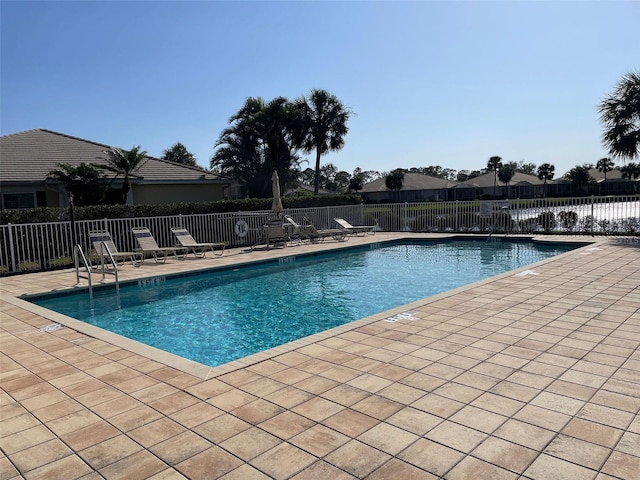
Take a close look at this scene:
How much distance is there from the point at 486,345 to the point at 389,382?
1.42m

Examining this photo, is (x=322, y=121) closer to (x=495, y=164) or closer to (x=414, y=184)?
(x=414, y=184)

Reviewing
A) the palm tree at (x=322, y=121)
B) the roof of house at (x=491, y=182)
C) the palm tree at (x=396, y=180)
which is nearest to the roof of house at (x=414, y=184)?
the palm tree at (x=396, y=180)

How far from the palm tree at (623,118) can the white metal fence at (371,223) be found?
1725 millimetres

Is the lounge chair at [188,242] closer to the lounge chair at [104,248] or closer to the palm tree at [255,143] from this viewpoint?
the lounge chair at [104,248]

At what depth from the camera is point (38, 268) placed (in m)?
11.4

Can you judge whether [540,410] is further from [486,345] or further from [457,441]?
[486,345]

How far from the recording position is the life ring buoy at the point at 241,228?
15.9 meters

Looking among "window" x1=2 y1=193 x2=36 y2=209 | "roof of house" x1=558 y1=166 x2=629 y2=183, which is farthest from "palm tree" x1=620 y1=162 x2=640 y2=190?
"window" x1=2 y1=193 x2=36 y2=209

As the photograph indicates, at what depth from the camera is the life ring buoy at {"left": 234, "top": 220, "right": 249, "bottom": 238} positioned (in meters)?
15.9

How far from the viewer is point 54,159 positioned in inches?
696

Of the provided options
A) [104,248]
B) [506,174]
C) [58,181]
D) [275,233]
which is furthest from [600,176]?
[104,248]

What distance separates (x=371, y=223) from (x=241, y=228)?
7.91 metres

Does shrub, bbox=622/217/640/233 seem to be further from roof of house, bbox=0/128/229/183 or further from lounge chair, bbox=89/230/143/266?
lounge chair, bbox=89/230/143/266

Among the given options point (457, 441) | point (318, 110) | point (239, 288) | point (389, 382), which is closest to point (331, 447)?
point (457, 441)
